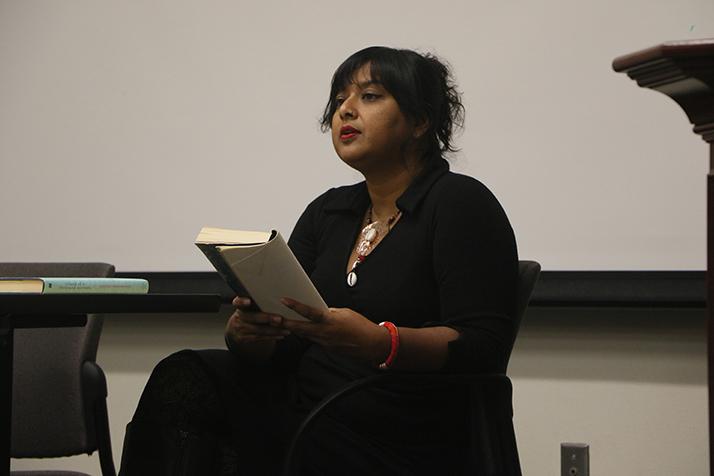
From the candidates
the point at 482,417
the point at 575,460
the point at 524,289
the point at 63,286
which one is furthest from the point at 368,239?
the point at 575,460

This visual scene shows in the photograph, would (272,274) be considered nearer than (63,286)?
Yes

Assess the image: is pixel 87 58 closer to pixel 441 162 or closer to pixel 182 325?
pixel 182 325

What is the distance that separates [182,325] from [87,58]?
925 millimetres

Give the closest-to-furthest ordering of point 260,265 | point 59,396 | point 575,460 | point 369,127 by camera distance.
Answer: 1. point 260,265
2. point 369,127
3. point 59,396
4. point 575,460

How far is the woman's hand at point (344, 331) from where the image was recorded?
147 centimetres

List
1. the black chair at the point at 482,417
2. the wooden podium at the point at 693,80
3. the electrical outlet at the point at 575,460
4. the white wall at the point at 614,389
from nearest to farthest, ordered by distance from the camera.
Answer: the wooden podium at the point at 693,80 → the black chair at the point at 482,417 → the electrical outlet at the point at 575,460 → the white wall at the point at 614,389

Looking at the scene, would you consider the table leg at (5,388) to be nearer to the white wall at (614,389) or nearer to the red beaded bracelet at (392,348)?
the red beaded bracelet at (392,348)

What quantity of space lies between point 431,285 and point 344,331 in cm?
28

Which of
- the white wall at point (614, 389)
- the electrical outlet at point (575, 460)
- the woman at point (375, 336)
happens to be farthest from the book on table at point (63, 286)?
the white wall at point (614, 389)

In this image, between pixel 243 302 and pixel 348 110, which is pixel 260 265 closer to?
pixel 243 302

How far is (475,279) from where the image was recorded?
1615 mm

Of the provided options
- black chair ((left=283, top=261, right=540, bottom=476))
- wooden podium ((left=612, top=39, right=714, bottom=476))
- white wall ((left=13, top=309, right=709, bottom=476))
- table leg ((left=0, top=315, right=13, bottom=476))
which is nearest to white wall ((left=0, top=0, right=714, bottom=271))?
white wall ((left=13, top=309, right=709, bottom=476))

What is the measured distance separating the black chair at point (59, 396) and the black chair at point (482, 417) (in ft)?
2.39

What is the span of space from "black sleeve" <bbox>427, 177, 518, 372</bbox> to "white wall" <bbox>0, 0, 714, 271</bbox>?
87cm
